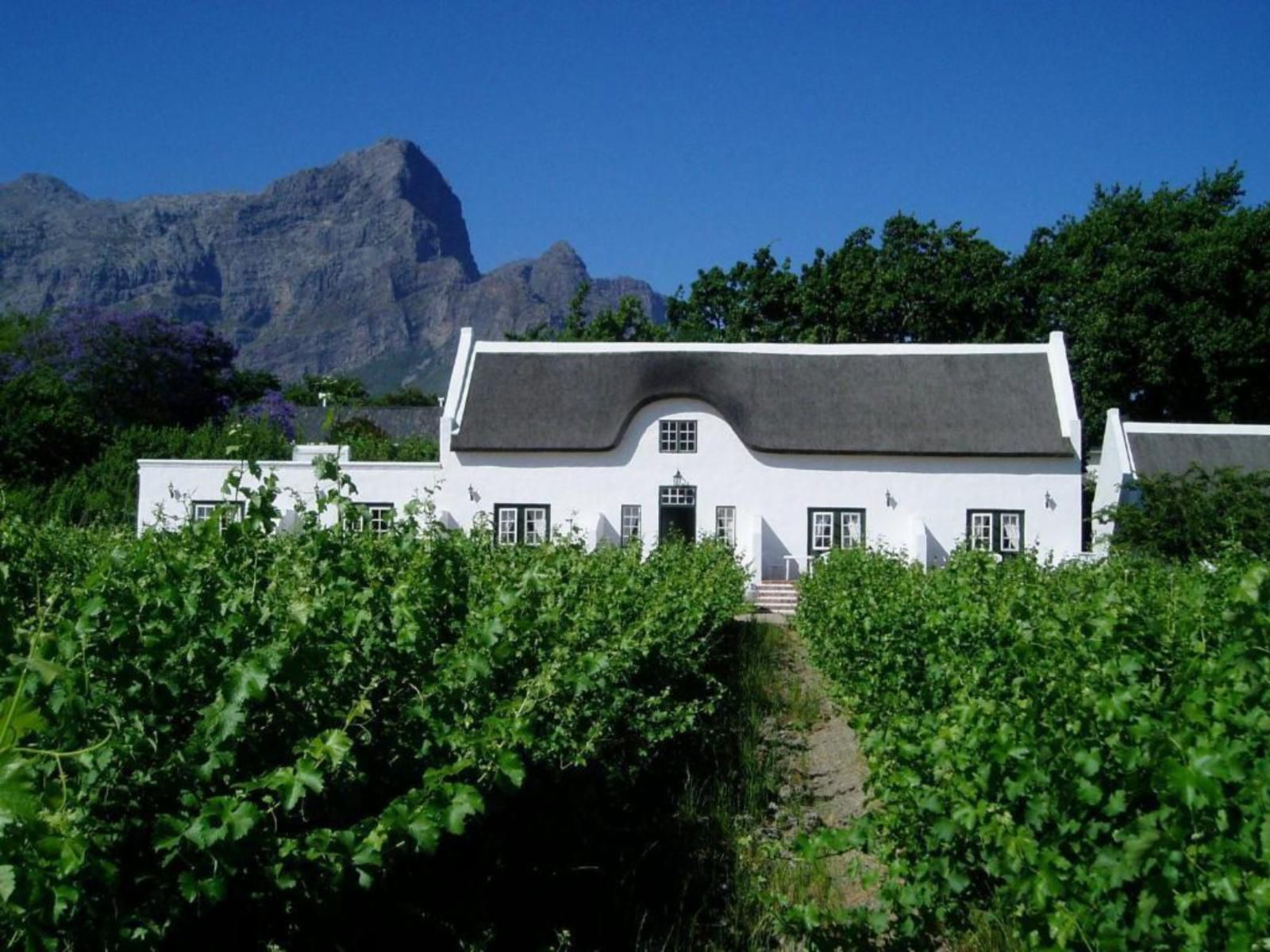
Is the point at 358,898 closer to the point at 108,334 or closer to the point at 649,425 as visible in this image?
the point at 649,425

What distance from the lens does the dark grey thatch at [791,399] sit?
26188 mm

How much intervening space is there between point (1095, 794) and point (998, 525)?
2367cm

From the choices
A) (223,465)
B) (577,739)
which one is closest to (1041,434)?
(223,465)

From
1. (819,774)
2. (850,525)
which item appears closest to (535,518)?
(850,525)

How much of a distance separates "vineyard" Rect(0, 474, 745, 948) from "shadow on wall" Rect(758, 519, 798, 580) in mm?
20146

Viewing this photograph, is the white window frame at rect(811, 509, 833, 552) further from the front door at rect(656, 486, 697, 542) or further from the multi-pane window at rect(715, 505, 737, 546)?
the front door at rect(656, 486, 697, 542)

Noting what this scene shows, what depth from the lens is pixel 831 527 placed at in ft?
86.4

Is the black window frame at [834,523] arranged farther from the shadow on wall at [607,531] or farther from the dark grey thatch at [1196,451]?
the dark grey thatch at [1196,451]

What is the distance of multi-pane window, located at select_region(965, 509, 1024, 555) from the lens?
26.0m

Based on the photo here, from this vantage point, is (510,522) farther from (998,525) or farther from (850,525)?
(998,525)

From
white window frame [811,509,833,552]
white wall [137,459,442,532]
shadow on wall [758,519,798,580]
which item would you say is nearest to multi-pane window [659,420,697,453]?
shadow on wall [758,519,798,580]

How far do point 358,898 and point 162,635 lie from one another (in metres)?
1.13

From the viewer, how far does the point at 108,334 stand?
144 ft

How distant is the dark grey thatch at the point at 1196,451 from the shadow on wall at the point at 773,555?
27.2 feet
